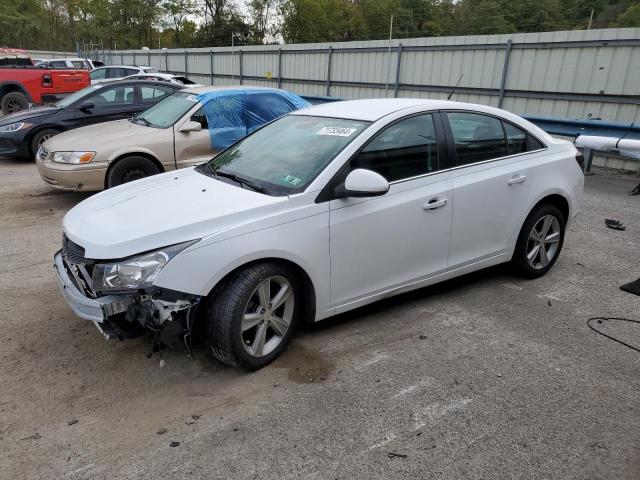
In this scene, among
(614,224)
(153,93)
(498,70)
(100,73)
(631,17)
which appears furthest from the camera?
(631,17)

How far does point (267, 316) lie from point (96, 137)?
505 cm

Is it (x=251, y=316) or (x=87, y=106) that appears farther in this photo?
(x=87, y=106)

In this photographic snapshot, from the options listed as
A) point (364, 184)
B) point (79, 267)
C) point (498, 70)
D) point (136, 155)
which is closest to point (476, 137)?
point (364, 184)

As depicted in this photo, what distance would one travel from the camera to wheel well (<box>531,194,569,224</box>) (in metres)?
4.69

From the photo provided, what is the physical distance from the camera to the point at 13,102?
48.6 feet

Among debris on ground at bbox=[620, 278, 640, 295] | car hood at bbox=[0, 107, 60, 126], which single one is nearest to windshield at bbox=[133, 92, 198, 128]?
car hood at bbox=[0, 107, 60, 126]

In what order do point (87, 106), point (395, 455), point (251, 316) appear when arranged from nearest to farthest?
point (395, 455)
point (251, 316)
point (87, 106)

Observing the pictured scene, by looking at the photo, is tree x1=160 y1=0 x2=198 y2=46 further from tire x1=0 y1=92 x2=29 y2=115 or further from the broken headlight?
the broken headlight

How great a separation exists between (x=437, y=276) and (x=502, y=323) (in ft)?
2.00

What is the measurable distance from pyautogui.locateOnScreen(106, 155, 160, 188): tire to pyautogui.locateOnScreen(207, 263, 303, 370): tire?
442cm

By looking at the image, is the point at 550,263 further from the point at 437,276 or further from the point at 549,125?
the point at 549,125

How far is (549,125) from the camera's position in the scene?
33.7 feet

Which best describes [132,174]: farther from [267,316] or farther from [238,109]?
[267,316]

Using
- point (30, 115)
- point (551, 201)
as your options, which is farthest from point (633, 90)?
point (30, 115)
